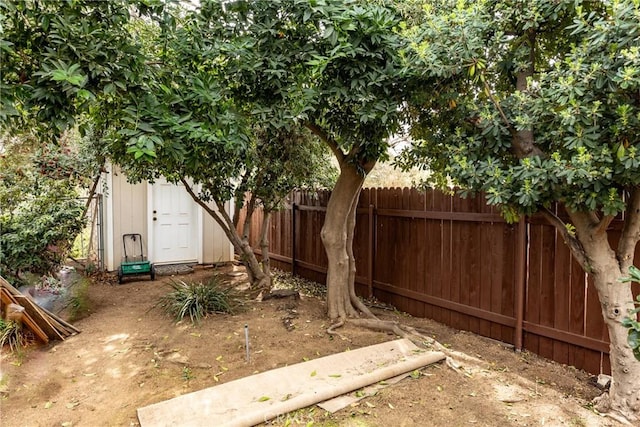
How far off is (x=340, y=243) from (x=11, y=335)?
3530mm

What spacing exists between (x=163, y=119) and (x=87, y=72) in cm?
49

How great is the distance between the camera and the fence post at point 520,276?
394cm

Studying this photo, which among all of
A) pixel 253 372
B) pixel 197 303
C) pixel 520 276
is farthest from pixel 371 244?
pixel 253 372

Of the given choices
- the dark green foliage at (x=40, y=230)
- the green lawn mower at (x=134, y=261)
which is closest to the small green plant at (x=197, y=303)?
the dark green foliage at (x=40, y=230)

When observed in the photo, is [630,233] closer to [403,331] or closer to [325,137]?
[403,331]

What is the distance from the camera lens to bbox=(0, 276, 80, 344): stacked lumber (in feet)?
12.5

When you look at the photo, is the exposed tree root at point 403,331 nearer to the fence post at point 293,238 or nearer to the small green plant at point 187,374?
the small green plant at point 187,374

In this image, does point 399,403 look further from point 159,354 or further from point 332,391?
point 159,354

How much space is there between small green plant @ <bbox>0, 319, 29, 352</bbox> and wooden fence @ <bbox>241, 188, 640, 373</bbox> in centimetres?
421

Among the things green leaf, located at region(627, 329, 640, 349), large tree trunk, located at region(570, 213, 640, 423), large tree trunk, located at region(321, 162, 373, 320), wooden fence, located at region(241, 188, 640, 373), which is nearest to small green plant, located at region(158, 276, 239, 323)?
large tree trunk, located at region(321, 162, 373, 320)

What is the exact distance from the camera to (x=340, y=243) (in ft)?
16.0

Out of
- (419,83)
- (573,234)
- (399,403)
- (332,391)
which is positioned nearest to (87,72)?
(419,83)

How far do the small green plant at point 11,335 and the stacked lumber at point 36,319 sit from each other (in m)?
0.09

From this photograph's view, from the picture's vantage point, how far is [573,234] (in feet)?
9.93
